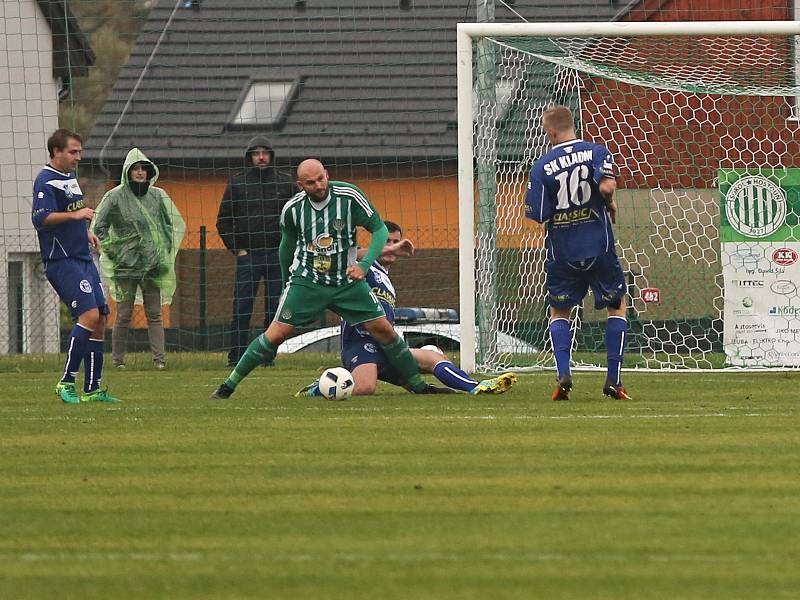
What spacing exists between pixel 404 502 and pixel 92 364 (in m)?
5.35

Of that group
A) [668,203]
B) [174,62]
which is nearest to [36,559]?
[668,203]

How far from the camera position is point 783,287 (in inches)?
558

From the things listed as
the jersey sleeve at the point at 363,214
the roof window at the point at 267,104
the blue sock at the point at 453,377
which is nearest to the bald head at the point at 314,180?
the jersey sleeve at the point at 363,214

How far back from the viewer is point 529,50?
47.9 feet

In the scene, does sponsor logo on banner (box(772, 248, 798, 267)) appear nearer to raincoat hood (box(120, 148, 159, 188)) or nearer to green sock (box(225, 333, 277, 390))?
green sock (box(225, 333, 277, 390))

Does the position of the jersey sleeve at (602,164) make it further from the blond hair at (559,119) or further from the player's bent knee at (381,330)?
the player's bent knee at (381,330)

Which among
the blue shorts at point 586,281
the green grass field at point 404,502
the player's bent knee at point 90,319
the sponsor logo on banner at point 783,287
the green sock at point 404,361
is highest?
the blue shorts at point 586,281

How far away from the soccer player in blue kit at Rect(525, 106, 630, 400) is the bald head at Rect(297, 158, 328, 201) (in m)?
1.39

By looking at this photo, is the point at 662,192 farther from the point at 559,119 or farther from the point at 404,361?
the point at 404,361

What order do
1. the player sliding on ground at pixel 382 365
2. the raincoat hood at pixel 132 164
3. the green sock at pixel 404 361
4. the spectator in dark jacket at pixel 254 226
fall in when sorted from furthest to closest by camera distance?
the spectator in dark jacket at pixel 254 226, the raincoat hood at pixel 132 164, the player sliding on ground at pixel 382 365, the green sock at pixel 404 361

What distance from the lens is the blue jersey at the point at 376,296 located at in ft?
36.7

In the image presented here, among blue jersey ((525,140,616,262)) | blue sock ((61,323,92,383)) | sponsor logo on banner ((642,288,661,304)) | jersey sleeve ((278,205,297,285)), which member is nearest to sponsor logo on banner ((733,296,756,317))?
sponsor logo on banner ((642,288,661,304))

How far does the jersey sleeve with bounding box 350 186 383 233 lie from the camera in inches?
417

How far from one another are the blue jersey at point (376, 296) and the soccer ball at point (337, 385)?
47 cm
